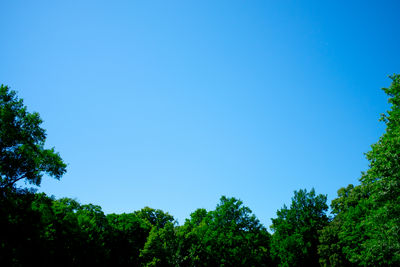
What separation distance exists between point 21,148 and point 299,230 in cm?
4713

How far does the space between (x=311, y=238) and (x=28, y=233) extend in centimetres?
4614

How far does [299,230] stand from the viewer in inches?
1860

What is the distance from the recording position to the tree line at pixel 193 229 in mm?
20906

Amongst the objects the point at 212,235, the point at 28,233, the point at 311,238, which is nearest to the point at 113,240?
the point at 212,235

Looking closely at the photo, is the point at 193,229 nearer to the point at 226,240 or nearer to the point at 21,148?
the point at 226,240

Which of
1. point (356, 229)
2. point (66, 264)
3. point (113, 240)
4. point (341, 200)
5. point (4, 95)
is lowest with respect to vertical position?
point (66, 264)

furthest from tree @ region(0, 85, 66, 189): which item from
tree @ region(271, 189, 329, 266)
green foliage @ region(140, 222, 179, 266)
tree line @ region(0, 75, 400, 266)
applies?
tree @ region(271, 189, 329, 266)

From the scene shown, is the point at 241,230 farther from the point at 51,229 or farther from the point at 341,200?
the point at 51,229

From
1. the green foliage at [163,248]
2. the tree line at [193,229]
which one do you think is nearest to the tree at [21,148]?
the tree line at [193,229]

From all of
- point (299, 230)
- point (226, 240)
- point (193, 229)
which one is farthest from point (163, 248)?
point (299, 230)

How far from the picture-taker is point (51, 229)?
2633 cm

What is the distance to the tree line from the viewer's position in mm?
20906

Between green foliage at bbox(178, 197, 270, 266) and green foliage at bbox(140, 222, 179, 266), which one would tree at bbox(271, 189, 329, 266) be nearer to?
green foliage at bbox(178, 197, 270, 266)

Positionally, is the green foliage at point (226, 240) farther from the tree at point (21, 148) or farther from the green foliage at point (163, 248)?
the tree at point (21, 148)
